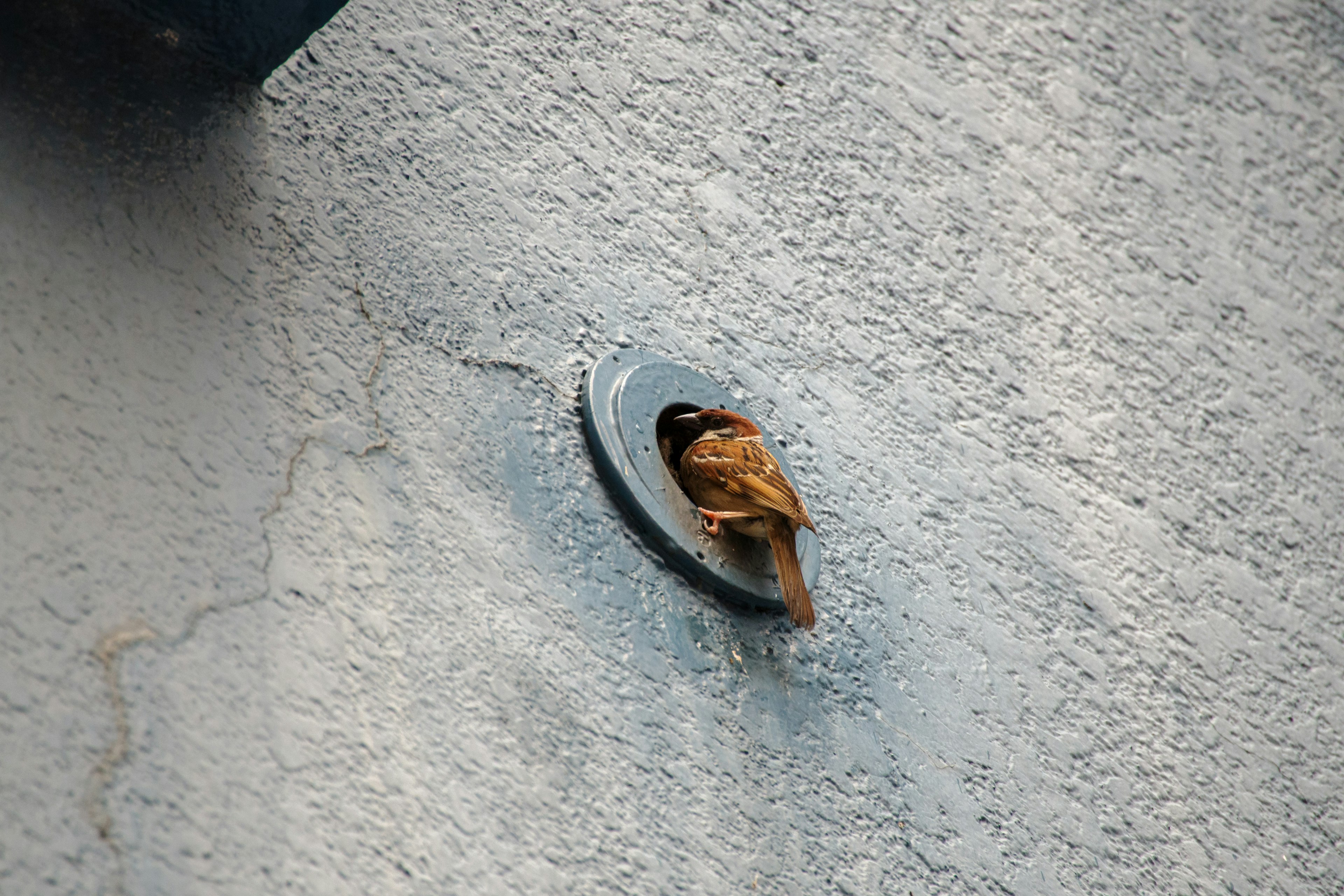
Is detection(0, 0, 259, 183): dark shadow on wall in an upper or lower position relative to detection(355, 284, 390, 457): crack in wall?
upper

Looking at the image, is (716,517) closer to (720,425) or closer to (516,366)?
(720,425)

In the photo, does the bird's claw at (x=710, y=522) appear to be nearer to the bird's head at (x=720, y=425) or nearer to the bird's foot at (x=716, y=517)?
the bird's foot at (x=716, y=517)

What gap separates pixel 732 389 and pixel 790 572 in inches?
18.8

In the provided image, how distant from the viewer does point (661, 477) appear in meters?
2.13

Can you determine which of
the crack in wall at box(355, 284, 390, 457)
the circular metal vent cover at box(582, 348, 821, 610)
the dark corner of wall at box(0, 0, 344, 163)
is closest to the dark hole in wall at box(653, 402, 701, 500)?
the circular metal vent cover at box(582, 348, 821, 610)

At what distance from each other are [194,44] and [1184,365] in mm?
2575

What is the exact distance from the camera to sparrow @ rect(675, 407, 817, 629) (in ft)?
6.73

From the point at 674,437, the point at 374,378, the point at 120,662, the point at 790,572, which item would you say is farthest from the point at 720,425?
the point at 120,662

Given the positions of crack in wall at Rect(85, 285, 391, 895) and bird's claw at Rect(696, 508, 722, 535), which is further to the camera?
bird's claw at Rect(696, 508, 722, 535)

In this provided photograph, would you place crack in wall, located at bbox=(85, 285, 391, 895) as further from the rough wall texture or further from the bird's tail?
the bird's tail

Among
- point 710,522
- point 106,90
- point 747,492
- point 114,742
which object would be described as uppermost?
point 106,90

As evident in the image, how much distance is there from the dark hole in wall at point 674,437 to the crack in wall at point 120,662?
2.44 feet

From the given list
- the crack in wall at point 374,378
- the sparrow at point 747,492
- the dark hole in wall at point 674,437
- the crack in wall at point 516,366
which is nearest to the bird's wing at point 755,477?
the sparrow at point 747,492

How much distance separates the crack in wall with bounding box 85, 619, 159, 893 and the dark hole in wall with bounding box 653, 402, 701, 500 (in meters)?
1.05
